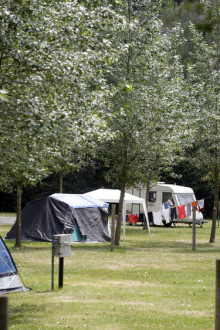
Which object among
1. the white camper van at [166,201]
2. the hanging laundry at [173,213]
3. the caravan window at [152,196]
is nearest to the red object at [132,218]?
the white camper van at [166,201]

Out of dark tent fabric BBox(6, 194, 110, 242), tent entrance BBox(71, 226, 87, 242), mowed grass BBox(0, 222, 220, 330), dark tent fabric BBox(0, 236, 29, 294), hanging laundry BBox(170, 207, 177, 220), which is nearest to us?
mowed grass BBox(0, 222, 220, 330)

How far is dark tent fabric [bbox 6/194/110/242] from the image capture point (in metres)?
20.4

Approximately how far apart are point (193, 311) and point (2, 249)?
3.62 m

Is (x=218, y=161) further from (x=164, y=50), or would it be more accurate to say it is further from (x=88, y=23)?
(x=88, y=23)

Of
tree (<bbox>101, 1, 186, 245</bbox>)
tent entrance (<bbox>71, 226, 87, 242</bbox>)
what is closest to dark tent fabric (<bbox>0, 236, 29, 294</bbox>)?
tree (<bbox>101, 1, 186, 245</bbox>)

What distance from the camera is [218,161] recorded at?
20672 mm

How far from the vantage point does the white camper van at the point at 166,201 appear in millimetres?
31938

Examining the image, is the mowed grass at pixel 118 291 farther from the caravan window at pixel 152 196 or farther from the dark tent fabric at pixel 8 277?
the caravan window at pixel 152 196

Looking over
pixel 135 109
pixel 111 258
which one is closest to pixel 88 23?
pixel 111 258

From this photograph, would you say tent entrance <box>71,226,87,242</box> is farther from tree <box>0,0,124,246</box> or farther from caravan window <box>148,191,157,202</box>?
caravan window <box>148,191,157,202</box>

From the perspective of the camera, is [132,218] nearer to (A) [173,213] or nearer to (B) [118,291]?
(A) [173,213]

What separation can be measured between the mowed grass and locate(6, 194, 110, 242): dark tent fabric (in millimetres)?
2377

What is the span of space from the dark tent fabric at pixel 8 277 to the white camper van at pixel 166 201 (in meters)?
21.7

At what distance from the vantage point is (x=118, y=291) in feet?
33.8
